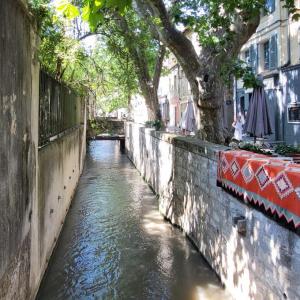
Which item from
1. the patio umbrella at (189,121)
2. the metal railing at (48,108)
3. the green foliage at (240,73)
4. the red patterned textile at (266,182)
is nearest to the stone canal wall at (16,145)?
the metal railing at (48,108)

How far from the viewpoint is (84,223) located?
10.4m

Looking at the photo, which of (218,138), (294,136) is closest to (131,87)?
(294,136)

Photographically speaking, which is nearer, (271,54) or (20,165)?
(20,165)

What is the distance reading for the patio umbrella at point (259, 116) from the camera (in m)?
9.77

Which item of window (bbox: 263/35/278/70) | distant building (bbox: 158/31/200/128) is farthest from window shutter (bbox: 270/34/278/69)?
distant building (bbox: 158/31/200/128)

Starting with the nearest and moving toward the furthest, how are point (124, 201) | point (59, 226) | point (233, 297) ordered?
point (233, 297) → point (59, 226) → point (124, 201)

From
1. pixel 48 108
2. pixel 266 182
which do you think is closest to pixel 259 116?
pixel 48 108

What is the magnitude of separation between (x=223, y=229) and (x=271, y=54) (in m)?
17.1

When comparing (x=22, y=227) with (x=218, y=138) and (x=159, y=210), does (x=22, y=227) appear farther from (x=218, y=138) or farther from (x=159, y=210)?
(x=159, y=210)

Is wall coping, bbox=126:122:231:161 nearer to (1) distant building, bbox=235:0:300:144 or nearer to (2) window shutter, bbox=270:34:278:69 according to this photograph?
(1) distant building, bbox=235:0:300:144

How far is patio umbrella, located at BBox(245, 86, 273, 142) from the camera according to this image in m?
9.77

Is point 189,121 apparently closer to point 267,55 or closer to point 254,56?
point 267,55

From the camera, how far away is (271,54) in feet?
71.8

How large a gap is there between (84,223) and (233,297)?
16.8 feet
